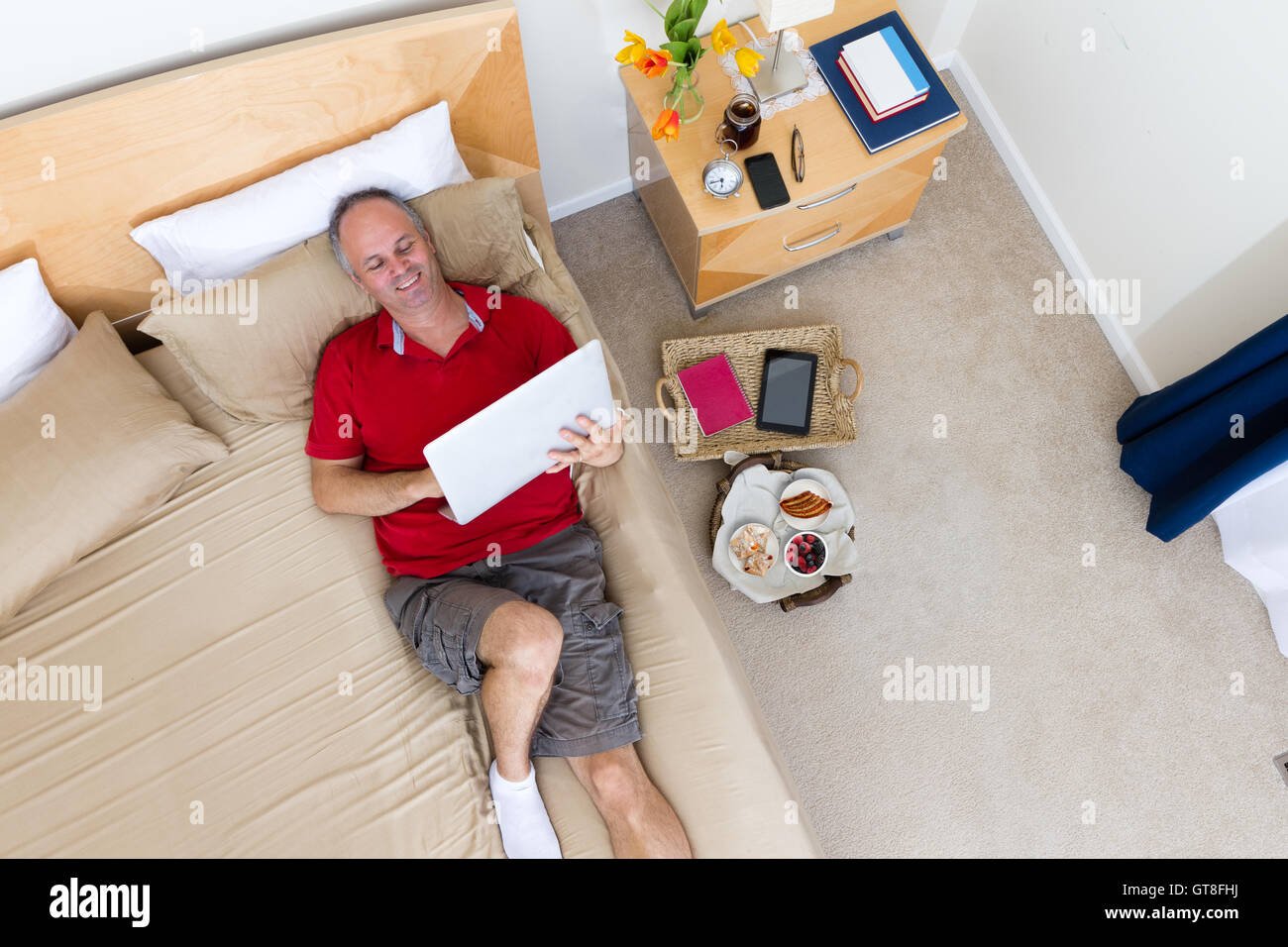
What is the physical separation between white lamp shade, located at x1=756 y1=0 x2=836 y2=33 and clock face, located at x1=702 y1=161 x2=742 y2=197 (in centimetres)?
28

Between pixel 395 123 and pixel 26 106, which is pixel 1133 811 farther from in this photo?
pixel 26 106

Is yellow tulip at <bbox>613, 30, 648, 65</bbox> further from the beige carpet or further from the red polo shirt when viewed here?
the red polo shirt

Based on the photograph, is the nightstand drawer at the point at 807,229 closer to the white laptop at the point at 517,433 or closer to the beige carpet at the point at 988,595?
the beige carpet at the point at 988,595

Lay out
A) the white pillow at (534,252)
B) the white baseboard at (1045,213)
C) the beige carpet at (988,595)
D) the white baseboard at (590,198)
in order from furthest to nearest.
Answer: the white baseboard at (590,198), the white baseboard at (1045,213), the beige carpet at (988,595), the white pillow at (534,252)

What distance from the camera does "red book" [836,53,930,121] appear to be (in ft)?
6.11

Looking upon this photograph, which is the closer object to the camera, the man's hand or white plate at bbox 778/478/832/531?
the man's hand

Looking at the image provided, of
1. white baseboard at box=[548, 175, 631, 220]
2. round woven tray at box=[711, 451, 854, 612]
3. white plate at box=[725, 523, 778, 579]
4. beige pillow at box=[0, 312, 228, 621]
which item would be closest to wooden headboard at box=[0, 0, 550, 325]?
beige pillow at box=[0, 312, 228, 621]

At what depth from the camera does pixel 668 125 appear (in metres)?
1.77

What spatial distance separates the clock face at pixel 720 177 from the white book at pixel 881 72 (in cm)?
38

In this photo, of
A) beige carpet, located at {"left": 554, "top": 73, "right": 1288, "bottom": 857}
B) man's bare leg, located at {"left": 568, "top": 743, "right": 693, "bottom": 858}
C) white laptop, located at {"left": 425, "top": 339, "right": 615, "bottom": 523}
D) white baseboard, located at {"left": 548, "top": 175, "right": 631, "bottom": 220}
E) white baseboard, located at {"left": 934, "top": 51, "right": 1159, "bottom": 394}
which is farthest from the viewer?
white baseboard, located at {"left": 548, "top": 175, "right": 631, "bottom": 220}

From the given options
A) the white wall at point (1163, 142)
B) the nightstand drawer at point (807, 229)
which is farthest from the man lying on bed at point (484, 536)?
the white wall at point (1163, 142)

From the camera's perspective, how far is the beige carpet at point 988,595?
1985 millimetres

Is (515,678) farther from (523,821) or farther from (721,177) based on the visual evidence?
(721,177)
